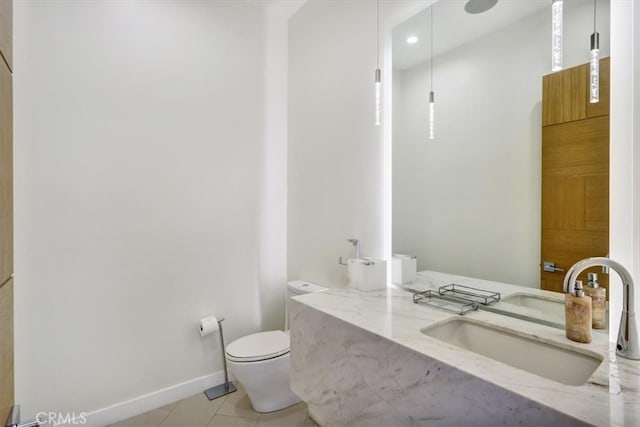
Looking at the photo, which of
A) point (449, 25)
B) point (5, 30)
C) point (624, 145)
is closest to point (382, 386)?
point (624, 145)

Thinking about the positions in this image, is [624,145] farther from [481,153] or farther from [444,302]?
[444,302]

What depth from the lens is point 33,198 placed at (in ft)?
5.62

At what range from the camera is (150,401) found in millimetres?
2043

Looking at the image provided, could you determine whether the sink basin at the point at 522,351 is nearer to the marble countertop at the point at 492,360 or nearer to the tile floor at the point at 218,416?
the marble countertop at the point at 492,360

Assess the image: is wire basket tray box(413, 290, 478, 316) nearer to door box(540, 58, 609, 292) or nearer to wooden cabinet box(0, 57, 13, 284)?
door box(540, 58, 609, 292)

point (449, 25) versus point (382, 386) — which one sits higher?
point (449, 25)

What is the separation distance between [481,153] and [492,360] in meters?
0.96

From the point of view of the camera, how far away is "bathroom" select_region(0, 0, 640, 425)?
176 centimetres

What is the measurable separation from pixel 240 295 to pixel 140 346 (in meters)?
0.71

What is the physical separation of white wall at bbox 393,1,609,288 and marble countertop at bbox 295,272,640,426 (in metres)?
0.17

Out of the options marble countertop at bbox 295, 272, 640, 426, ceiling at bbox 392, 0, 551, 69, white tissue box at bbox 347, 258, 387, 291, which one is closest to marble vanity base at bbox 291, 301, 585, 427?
marble countertop at bbox 295, 272, 640, 426

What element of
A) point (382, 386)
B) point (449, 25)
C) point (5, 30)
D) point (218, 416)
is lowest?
point (218, 416)

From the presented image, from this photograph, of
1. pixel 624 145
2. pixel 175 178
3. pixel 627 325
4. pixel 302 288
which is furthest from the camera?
pixel 302 288

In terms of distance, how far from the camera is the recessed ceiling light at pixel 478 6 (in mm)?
1490
